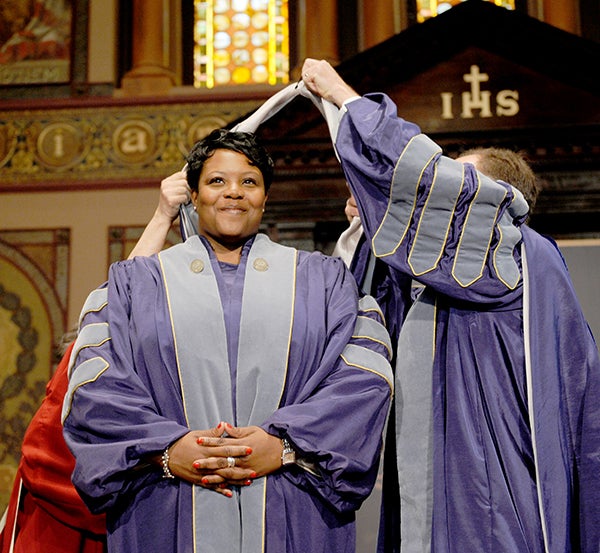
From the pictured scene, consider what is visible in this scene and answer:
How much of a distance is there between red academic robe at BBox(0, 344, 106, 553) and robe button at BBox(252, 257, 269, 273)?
645 mm

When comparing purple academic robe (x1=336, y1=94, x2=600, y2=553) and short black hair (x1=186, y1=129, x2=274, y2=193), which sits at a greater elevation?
short black hair (x1=186, y1=129, x2=274, y2=193)

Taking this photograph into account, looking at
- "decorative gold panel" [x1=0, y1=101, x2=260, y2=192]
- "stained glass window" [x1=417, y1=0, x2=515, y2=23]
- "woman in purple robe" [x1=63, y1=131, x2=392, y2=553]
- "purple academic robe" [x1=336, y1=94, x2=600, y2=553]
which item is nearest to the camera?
"woman in purple robe" [x1=63, y1=131, x2=392, y2=553]

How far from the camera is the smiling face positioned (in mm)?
2436

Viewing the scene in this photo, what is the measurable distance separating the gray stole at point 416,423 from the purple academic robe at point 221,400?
0.17 meters

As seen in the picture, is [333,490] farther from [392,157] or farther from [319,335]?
[392,157]

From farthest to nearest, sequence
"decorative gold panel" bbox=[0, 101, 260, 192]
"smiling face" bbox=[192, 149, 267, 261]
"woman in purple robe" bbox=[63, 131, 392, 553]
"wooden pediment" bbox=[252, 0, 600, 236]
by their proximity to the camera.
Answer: "decorative gold panel" bbox=[0, 101, 260, 192] → "wooden pediment" bbox=[252, 0, 600, 236] → "smiling face" bbox=[192, 149, 267, 261] → "woman in purple robe" bbox=[63, 131, 392, 553]

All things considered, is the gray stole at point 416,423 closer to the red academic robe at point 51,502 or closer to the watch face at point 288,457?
the watch face at point 288,457

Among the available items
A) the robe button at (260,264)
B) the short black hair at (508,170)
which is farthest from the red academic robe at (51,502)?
the short black hair at (508,170)

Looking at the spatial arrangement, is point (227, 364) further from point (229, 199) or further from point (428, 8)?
point (428, 8)

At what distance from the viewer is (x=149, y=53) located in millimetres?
6160

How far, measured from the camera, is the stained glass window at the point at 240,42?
6.28 meters

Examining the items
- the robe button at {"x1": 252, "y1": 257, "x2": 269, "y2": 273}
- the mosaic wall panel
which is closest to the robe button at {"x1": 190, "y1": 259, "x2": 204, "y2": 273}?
the robe button at {"x1": 252, "y1": 257, "x2": 269, "y2": 273}

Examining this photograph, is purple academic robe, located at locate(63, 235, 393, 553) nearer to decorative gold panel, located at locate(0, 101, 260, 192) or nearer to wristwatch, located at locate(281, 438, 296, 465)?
wristwatch, located at locate(281, 438, 296, 465)

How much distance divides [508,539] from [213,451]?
703mm
